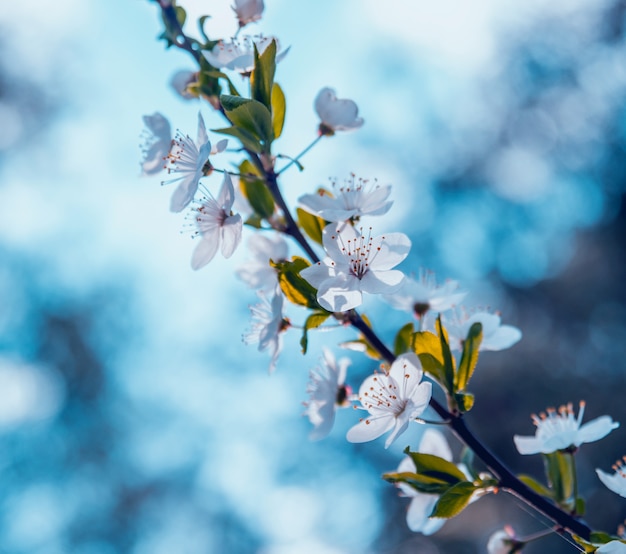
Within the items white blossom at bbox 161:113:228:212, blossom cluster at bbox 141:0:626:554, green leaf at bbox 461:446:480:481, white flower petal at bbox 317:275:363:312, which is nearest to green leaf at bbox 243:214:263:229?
blossom cluster at bbox 141:0:626:554

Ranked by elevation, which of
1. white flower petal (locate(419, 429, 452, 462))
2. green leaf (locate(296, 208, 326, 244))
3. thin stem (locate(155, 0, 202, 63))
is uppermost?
thin stem (locate(155, 0, 202, 63))

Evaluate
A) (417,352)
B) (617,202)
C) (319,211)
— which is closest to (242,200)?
(319,211)

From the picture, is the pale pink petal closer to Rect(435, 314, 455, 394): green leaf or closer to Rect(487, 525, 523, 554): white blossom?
Rect(435, 314, 455, 394): green leaf

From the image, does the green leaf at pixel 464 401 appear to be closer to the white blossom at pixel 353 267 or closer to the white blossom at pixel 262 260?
the white blossom at pixel 353 267

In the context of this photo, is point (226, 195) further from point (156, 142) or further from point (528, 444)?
point (528, 444)

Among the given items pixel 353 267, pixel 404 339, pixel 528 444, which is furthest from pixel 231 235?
pixel 528 444

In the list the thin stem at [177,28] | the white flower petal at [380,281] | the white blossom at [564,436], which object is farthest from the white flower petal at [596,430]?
the thin stem at [177,28]
